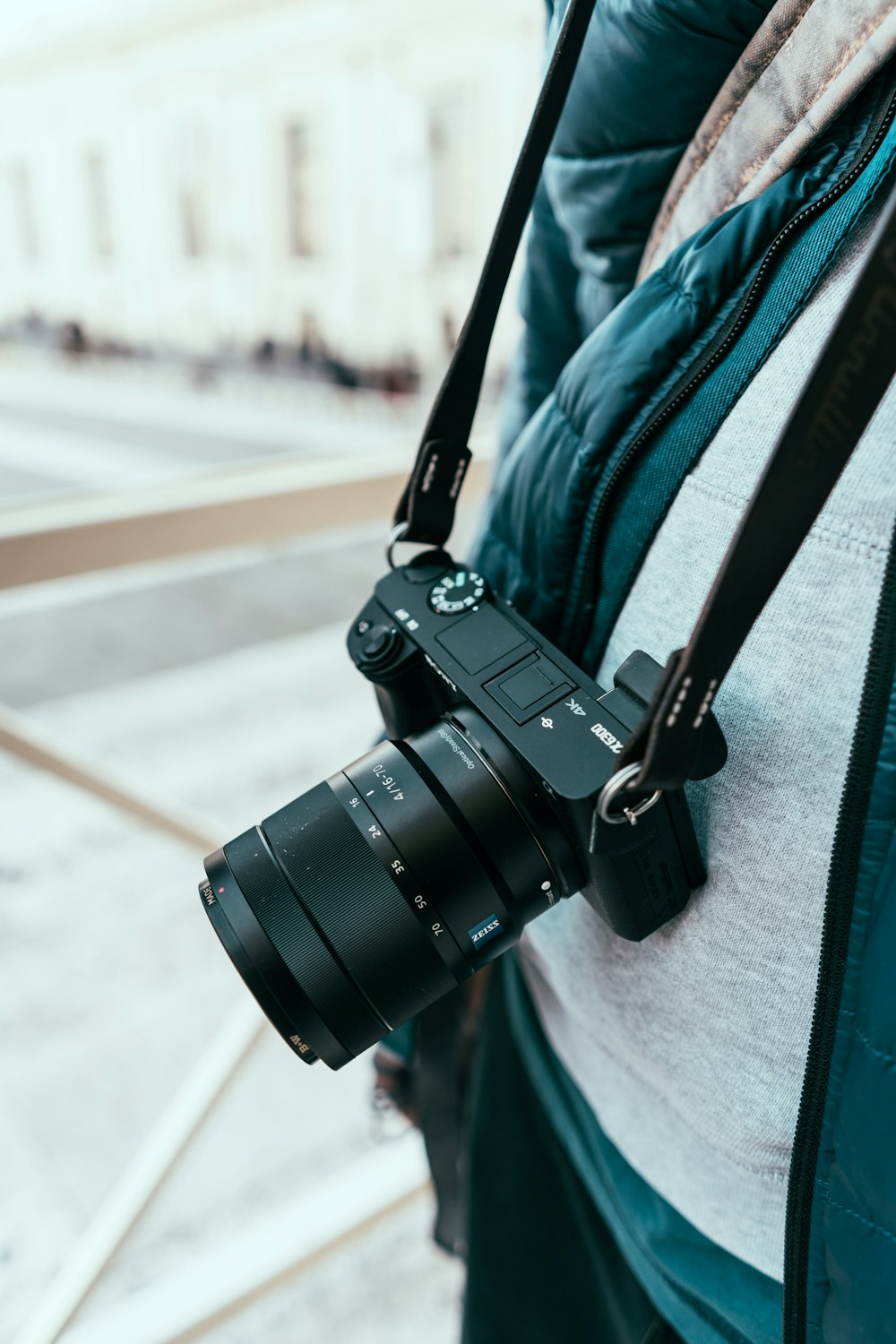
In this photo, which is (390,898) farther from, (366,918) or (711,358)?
(711,358)

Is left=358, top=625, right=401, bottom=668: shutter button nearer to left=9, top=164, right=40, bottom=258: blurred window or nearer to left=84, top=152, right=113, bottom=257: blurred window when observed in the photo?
left=9, top=164, right=40, bottom=258: blurred window

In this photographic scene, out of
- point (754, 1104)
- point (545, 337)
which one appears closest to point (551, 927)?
point (754, 1104)

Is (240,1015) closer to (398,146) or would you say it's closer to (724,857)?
(724,857)

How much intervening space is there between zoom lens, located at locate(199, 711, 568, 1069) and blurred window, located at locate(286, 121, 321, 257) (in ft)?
7.44

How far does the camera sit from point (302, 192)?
2.34 meters

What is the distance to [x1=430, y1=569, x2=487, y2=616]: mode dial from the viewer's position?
412 millimetres

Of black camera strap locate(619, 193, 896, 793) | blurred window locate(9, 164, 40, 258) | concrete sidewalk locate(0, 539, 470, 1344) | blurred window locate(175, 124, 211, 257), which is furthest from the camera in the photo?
blurred window locate(175, 124, 211, 257)

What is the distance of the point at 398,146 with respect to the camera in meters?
2.33

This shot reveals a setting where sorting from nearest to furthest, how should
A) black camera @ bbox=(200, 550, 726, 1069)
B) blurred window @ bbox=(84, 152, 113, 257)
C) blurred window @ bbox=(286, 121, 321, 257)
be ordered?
black camera @ bbox=(200, 550, 726, 1069), blurred window @ bbox=(84, 152, 113, 257), blurred window @ bbox=(286, 121, 321, 257)

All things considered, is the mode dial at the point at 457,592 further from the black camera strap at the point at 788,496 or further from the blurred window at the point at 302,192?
the blurred window at the point at 302,192

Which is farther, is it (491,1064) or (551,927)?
(491,1064)

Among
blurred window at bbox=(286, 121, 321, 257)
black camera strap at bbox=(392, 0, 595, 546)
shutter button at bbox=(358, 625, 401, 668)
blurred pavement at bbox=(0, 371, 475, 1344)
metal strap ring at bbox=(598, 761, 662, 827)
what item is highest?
black camera strap at bbox=(392, 0, 595, 546)

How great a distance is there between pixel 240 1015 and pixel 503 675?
59 cm

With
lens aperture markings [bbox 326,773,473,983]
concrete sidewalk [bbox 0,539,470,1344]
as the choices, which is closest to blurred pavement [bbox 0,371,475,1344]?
concrete sidewalk [bbox 0,539,470,1344]
